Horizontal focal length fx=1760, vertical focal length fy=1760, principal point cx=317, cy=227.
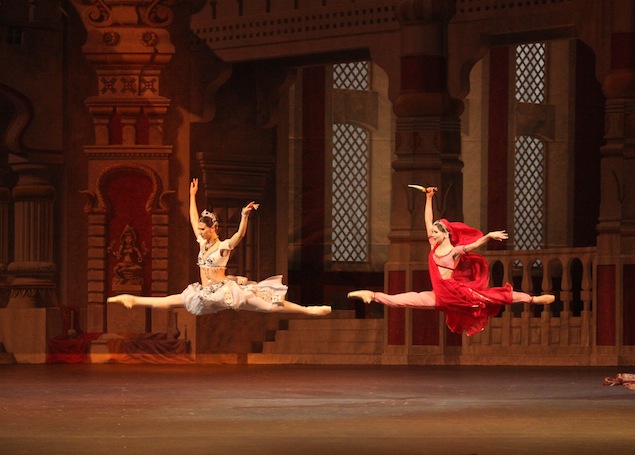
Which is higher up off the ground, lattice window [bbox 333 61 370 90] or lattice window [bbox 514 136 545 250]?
lattice window [bbox 333 61 370 90]

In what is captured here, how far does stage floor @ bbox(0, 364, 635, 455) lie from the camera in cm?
1068

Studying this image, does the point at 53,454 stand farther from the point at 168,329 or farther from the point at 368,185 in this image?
the point at 368,185

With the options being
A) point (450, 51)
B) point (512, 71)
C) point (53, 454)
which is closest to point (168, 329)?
point (450, 51)

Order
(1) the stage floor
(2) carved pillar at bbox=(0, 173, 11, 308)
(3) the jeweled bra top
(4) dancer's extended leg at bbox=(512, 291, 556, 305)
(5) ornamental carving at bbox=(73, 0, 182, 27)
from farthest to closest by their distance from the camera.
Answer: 1. (2) carved pillar at bbox=(0, 173, 11, 308)
2. (5) ornamental carving at bbox=(73, 0, 182, 27)
3. (3) the jeweled bra top
4. (4) dancer's extended leg at bbox=(512, 291, 556, 305)
5. (1) the stage floor

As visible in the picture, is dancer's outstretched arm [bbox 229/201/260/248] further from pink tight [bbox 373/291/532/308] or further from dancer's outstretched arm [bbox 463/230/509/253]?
dancer's outstretched arm [bbox 463/230/509/253]

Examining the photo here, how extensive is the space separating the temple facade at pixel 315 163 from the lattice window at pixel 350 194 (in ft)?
0.10

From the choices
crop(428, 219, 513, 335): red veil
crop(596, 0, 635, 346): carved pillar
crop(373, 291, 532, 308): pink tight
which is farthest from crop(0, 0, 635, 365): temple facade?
crop(373, 291, 532, 308): pink tight

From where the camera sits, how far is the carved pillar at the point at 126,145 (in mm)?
20453

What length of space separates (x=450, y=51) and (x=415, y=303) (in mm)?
4311

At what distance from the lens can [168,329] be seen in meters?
20.7

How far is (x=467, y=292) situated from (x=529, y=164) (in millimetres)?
8338

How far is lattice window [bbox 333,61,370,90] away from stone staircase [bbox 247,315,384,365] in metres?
3.94

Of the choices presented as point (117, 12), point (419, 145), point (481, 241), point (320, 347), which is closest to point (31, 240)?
point (117, 12)

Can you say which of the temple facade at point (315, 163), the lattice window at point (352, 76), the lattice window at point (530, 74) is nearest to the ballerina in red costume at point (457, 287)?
the temple facade at point (315, 163)
